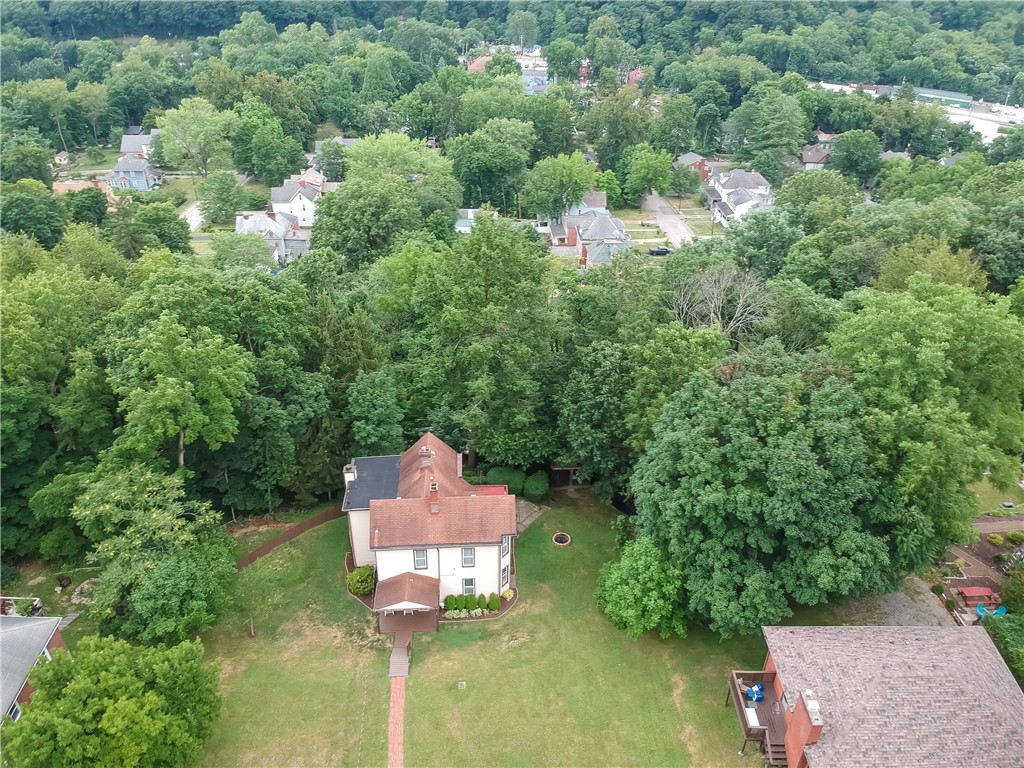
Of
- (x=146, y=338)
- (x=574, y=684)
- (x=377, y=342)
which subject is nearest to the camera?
(x=574, y=684)

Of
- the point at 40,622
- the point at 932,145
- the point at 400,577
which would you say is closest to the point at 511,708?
the point at 400,577

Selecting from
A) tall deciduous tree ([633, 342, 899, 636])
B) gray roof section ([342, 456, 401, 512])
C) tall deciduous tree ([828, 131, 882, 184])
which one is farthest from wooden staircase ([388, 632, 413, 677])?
tall deciduous tree ([828, 131, 882, 184])

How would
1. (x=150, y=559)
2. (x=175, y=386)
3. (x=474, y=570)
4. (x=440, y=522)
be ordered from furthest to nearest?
(x=474, y=570) < (x=440, y=522) < (x=175, y=386) < (x=150, y=559)

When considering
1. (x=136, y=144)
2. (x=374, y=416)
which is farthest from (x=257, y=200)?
(x=374, y=416)

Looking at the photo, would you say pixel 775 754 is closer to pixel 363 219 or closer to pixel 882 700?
pixel 882 700

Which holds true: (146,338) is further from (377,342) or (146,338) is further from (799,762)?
(799,762)

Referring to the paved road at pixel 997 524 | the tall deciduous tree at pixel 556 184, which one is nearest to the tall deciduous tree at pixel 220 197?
the tall deciduous tree at pixel 556 184
